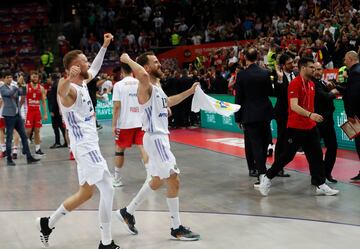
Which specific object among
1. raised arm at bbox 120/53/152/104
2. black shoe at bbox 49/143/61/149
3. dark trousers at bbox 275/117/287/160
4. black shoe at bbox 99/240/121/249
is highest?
raised arm at bbox 120/53/152/104

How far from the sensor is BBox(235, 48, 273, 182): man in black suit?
26.0 ft

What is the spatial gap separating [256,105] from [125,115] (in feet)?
5.93

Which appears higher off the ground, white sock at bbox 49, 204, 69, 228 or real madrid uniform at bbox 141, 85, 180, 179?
real madrid uniform at bbox 141, 85, 180, 179

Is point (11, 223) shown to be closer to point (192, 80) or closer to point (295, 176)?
point (295, 176)

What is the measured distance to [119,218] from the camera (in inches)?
242

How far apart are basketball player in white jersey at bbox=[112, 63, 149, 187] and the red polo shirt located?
6.97ft

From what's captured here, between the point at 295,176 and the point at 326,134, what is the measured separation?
97cm

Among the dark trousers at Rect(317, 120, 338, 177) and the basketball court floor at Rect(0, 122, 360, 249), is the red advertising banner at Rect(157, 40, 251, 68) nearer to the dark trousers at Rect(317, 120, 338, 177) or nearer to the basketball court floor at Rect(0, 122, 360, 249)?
the basketball court floor at Rect(0, 122, 360, 249)

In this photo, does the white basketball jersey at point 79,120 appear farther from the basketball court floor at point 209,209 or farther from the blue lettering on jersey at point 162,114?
the basketball court floor at point 209,209

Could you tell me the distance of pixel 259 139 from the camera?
8.01 m

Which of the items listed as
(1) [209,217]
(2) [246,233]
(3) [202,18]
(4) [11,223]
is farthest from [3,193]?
(3) [202,18]

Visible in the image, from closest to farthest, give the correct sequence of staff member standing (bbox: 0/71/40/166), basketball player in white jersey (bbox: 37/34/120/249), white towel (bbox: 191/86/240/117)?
1. basketball player in white jersey (bbox: 37/34/120/249)
2. white towel (bbox: 191/86/240/117)
3. staff member standing (bbox: 0/71/40/166)

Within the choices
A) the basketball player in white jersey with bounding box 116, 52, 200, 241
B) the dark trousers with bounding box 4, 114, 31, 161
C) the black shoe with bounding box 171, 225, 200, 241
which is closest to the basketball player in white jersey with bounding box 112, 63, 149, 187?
the basketball player in white jersey with bounding box 116, 52, 200, 241

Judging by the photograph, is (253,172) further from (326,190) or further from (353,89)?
(353,89)
